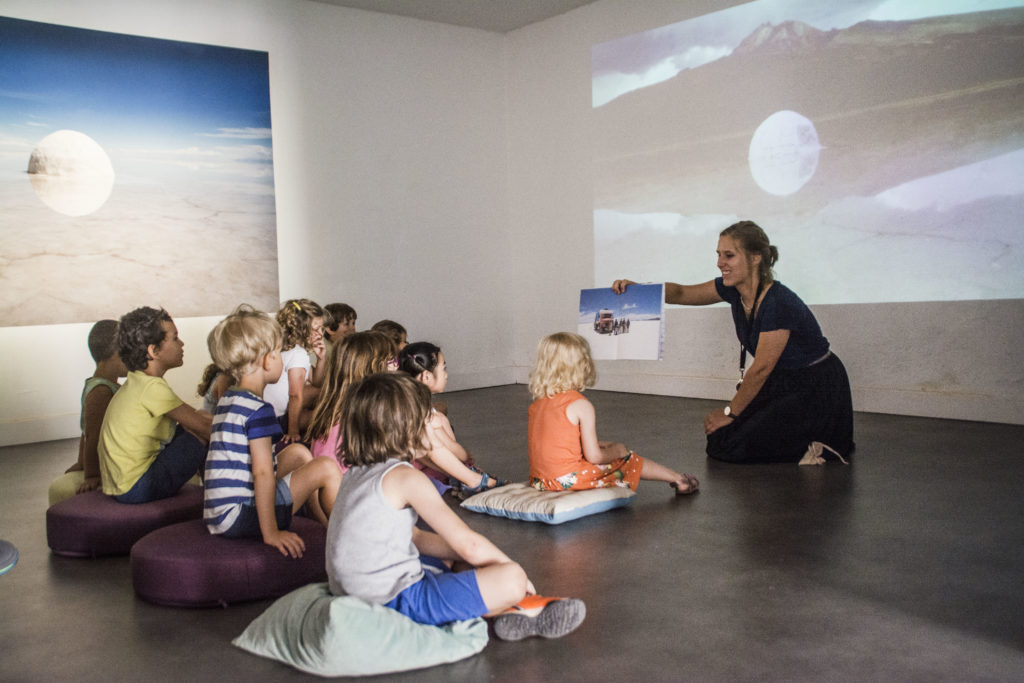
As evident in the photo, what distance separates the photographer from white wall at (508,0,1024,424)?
240 inches

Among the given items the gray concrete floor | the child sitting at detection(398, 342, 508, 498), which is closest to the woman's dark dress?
the gray concrete floor

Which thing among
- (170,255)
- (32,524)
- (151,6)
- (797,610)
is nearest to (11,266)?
(170,255)

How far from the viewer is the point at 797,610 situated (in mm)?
2746

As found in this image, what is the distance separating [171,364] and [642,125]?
5.69 m

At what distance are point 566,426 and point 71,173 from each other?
15.4 feet

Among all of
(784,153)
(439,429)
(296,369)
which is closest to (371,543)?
(439,429)

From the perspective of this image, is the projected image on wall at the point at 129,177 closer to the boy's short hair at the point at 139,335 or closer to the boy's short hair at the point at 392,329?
the boy's short hair at the point at 392,329

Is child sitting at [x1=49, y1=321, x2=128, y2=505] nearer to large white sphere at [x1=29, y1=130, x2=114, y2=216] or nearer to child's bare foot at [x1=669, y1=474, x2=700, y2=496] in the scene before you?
child's bare foot at [x1=669, y1=474, x2=700, y2=496]

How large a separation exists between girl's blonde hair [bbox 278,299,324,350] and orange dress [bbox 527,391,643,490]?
4.45 feet

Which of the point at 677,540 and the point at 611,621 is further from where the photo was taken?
the point at 677,540

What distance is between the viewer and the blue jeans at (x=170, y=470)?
3605 millimetres

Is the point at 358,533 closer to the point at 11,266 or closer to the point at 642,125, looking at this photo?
the point at 11,266

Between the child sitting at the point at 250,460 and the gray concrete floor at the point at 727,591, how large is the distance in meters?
0.28

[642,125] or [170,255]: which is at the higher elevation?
[642,125]
